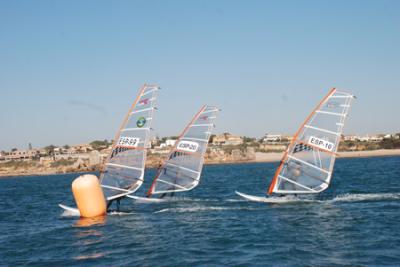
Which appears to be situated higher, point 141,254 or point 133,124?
point 133,124

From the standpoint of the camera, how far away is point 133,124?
24469 millimetres

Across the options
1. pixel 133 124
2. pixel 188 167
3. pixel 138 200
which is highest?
pixel 133 124

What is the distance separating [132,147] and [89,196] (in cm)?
437

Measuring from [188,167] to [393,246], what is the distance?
15480 millimetres

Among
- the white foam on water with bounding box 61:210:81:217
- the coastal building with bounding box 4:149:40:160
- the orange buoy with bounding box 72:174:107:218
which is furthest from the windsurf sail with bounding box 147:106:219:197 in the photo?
the coastal building with bounding box 4:149:40:160

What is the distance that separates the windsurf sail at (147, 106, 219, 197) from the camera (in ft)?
91.0

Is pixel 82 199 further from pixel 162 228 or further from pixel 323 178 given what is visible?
pixel 323 178

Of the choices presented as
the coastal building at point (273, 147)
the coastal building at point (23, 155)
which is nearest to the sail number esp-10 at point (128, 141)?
the coastal building at point (273, 147)

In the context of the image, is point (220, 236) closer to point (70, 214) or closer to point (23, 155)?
point (70, 214)

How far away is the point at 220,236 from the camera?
1582cm

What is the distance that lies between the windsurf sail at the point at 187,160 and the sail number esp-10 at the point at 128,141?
3.87 metres

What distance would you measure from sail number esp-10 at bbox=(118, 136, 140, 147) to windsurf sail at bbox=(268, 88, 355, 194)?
6.77m

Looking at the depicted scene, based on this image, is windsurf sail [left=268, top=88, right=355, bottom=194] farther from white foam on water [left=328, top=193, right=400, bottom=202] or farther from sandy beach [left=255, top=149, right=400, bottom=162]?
sandy beach [left=255, top=149, right=400, bottom=162]

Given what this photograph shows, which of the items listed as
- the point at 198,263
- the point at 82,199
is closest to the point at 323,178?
the point at 82,199
